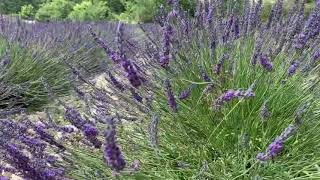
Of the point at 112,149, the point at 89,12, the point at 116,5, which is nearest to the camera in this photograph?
the point at 112,149

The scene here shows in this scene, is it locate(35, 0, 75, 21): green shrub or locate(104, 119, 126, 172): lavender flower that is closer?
locate(104, 119, 126, 172): lavender flower

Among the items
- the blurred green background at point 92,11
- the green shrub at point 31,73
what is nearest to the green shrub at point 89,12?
the blurred green background at point 92,11

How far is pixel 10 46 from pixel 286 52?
300 cm

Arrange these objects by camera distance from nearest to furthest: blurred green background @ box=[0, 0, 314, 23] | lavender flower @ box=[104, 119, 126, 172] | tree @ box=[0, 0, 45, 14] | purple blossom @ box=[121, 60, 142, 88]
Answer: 1. lavender flower @ box=[104, 119, 126, 172]
2. purple blossom @ box=[121, 60, 142, 88]
3. blurred green background @ box=[0, 0, 314, 23]
4. tree @ box=[0, 0, 45, 14]

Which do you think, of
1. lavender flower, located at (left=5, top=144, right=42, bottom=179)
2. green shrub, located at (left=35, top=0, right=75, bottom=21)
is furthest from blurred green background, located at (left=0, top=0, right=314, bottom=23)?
lavender flower, located at (left=5, top=144, right=42, bottom=179)

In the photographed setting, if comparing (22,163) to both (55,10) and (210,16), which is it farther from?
(55,10)

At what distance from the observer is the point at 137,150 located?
1840 millimetres

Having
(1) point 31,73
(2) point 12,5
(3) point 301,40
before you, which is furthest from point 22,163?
(2) point 12,5

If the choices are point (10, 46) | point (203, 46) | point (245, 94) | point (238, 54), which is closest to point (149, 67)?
point (203, 46)

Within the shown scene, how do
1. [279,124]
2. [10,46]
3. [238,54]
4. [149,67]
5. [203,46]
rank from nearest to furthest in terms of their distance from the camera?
[279,124]
[238,54]
[203,46]
[149,67]
[10,46]

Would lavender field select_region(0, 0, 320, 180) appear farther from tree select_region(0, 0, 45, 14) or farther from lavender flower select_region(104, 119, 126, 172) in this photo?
tree select_region(0, 0, 45, 14)

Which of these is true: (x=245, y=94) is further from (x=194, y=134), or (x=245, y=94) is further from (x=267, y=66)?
(x=194, y=134)

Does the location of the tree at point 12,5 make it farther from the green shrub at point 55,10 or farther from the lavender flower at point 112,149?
the lavender flower at point 112,149

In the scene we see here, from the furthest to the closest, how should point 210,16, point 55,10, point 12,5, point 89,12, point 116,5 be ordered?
1. point 12,5
2. point 116,5
3. point 55,10
4. point 89,12
5. point 210,16
